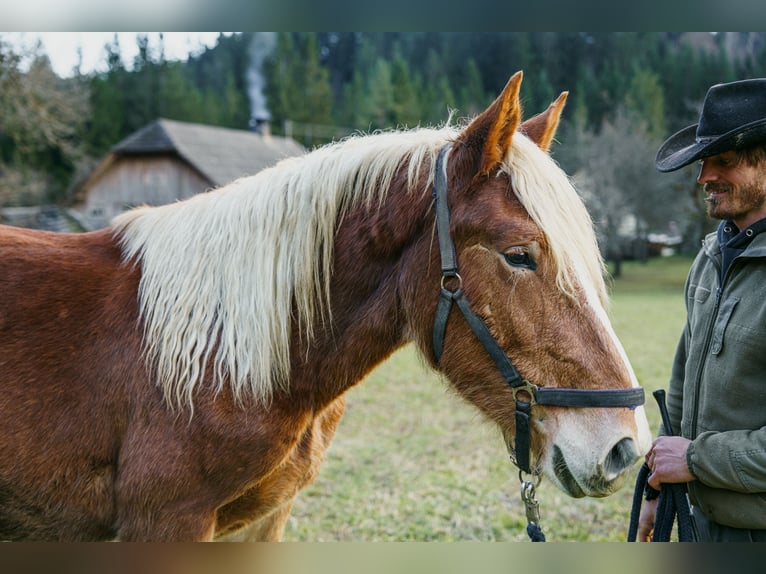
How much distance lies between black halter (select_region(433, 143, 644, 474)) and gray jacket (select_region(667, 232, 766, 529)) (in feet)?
1.13

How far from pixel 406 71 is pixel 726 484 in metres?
23.2

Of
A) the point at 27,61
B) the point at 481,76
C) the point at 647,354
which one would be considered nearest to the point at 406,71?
the point at 481,76

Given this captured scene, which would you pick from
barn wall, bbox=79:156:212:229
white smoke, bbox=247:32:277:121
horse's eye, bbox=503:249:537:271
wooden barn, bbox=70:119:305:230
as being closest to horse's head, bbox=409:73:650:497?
horse's eye, bbox=503:249:537:271

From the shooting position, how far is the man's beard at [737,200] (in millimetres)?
1842

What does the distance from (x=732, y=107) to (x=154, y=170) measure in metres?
28.0

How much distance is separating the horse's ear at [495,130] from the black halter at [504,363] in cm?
11

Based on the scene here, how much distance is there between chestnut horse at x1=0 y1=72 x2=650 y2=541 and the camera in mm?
1733

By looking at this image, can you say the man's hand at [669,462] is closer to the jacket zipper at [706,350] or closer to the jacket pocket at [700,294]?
the jacket zipper at [706,350]

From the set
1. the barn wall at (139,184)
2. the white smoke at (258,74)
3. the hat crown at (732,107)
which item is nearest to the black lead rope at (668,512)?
the hat crown at (732,107)

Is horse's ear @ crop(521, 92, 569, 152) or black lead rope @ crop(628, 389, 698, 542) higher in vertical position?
horse's ear @ crop(521, 92, 569, 152)

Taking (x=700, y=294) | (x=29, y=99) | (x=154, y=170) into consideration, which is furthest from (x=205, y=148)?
(x=700, y=294)

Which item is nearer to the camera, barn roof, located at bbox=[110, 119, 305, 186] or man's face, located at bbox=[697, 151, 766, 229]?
man's face, located at bbox=[697, 151, 766, 229]

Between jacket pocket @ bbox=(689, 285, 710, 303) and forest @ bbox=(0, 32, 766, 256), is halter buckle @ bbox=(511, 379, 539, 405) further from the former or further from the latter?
forest @ bbox=(0, 32, 766, 256)

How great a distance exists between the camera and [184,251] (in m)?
2.08
